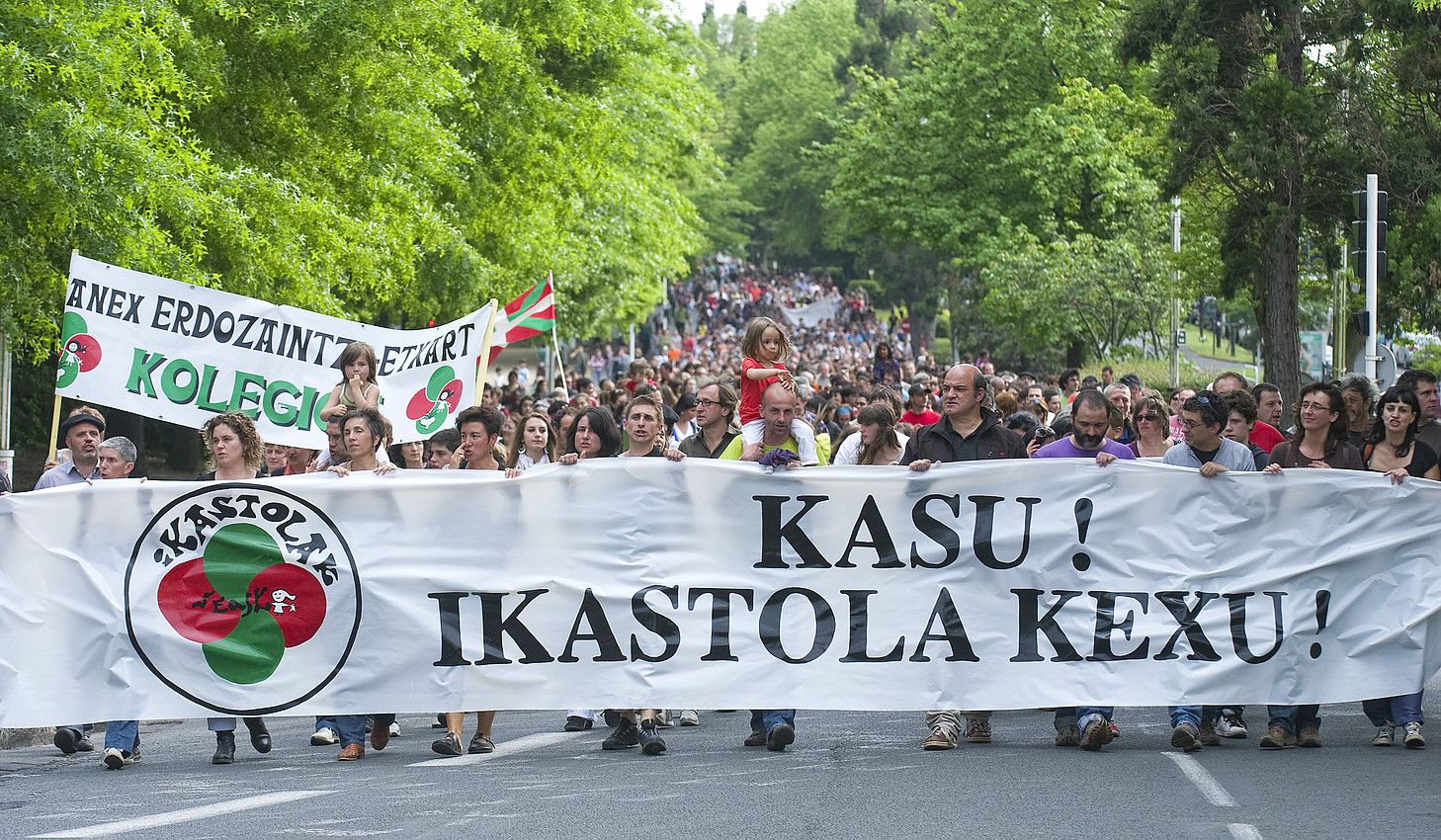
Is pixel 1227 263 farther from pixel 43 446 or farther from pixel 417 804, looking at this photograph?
pixel 417 804

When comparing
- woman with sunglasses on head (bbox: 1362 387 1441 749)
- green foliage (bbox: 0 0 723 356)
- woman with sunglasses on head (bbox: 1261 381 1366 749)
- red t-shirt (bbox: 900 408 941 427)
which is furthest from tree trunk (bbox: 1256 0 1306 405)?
woman with sunglasses on head (bbox: 1362 387 1441 749)

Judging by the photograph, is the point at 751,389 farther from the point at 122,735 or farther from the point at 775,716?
the point at 122,735

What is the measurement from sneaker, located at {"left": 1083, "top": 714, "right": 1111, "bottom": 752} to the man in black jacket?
0.61 metres

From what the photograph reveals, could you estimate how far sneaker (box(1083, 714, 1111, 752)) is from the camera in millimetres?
9883

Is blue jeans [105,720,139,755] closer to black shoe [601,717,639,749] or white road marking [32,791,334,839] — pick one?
white road marking [32,791,334,839]

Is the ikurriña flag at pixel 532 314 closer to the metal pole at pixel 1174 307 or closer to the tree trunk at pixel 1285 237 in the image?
the tree trunk at pixel 1285 237

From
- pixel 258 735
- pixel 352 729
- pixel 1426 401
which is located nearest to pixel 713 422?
pixel 352 729

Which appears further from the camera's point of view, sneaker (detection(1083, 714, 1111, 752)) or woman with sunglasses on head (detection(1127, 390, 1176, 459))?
woman with sunglasses on head (detection(1127, 390, 1176, 459))

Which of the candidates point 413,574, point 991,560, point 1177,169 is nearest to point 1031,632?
point 991,560

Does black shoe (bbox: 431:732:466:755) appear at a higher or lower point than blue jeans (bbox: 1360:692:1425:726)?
lower

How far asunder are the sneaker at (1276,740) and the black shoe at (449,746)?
401 centimetres

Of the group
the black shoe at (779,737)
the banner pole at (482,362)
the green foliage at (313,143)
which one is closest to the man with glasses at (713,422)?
the black shoe at (779,737)

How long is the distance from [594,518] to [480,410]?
1.51 meters

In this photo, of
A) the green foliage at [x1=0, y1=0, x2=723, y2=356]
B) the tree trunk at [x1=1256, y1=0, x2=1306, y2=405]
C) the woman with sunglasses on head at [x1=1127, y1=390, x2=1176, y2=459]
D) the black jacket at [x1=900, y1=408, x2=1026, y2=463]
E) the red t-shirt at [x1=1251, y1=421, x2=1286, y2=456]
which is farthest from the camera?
the tree trunk at [x1=1256, y1=0, x2=1306, y2=405]
